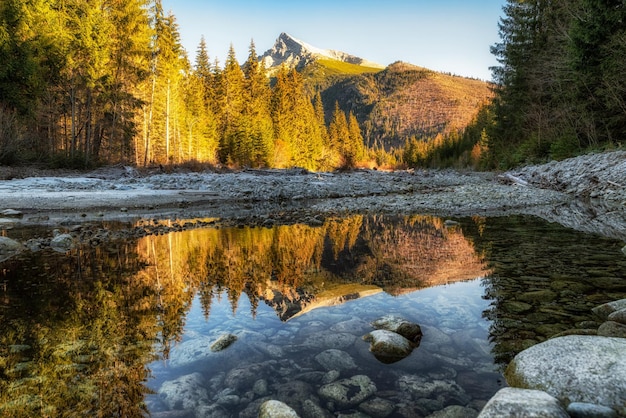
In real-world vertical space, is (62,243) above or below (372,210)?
below

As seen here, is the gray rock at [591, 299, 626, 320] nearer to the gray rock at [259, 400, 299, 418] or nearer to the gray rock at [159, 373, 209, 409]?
the gray rock at [259, 400, 299, 418]

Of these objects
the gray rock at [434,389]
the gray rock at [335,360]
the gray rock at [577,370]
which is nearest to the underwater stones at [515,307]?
the gray rock at [577,370]

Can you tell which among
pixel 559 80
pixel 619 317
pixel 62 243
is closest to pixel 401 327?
pixel 619 317

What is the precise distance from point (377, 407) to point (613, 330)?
1941 millimetres

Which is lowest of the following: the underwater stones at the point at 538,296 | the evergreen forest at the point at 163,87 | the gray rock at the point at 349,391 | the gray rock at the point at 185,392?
the gray rock at the point at 185,392

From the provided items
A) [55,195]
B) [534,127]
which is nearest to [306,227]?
[55,195]

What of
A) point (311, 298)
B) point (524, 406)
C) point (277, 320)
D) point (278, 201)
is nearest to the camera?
point (524, 406)

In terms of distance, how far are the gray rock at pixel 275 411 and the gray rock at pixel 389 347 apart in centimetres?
101

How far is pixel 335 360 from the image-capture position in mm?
2766

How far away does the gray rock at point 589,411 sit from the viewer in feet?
5.54

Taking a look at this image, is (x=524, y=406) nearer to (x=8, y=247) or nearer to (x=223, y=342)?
(x=223, y=342)

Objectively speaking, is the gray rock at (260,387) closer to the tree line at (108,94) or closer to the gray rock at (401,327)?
the gray rock at (401,327)

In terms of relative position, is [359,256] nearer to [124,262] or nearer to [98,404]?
[124,262]

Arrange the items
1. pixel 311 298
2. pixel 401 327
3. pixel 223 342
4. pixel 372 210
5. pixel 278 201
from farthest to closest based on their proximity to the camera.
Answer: pixel 278 201 < pixel 372 210 < pixel 311 298 < pixel 401 327 < pixel 223 342
